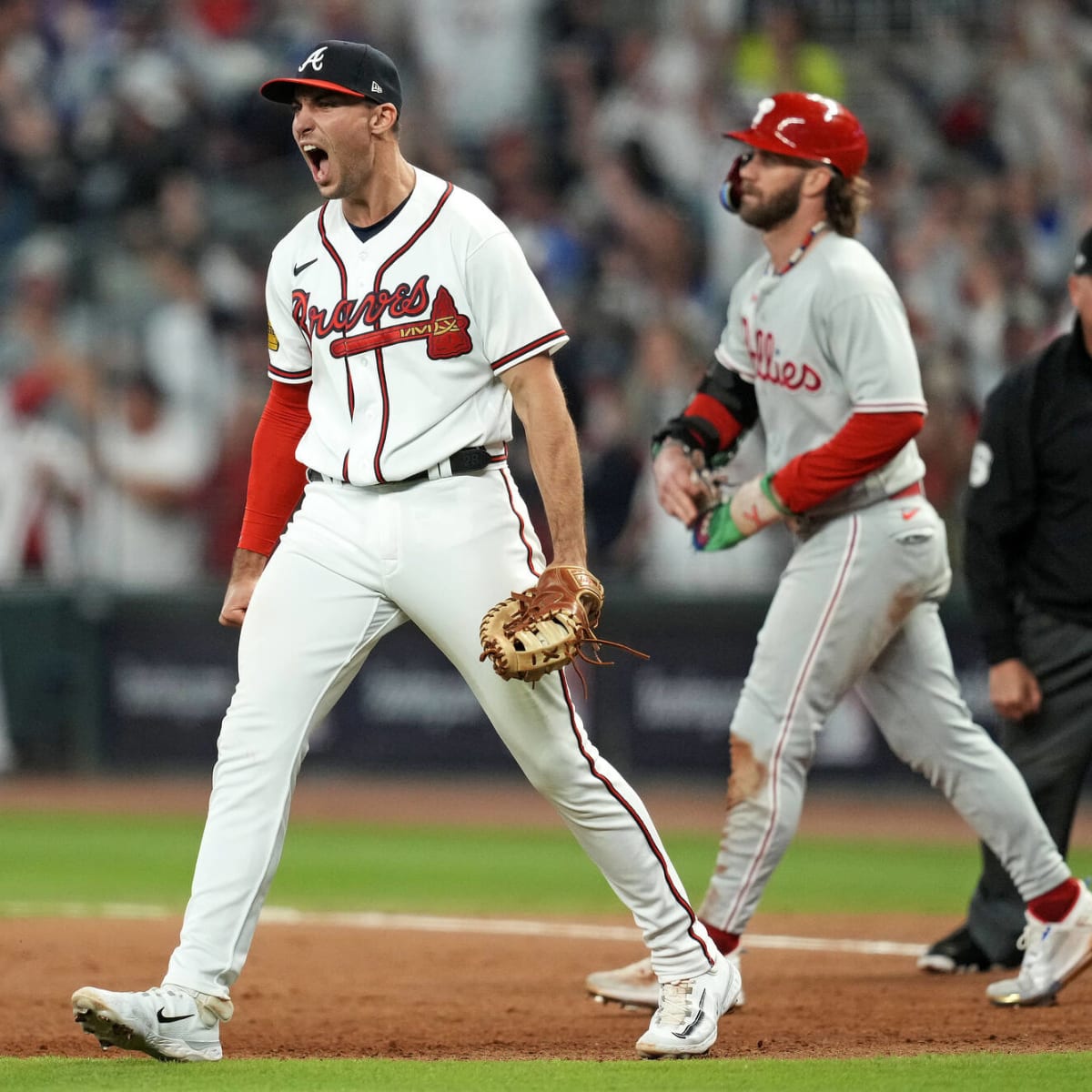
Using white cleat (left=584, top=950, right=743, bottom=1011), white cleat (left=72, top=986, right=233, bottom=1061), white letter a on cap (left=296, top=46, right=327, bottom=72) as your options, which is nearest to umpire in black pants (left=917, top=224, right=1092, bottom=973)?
white cleat (left=584, top=950, right=743, bottom=1011)

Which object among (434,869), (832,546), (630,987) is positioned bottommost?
(434,869)

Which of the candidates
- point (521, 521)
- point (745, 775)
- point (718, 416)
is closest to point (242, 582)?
point (521, 521)

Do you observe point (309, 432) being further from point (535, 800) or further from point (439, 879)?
point (535, 800)

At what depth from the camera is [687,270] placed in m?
13.3

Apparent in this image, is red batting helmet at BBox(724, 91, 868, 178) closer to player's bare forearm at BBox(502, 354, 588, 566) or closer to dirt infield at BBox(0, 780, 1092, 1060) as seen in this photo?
player's bare forearm at BBox(502, 354, 588, 566)

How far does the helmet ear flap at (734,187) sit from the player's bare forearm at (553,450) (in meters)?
1.40

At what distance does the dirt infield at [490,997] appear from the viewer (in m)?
4.54

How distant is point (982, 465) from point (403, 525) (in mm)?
2236

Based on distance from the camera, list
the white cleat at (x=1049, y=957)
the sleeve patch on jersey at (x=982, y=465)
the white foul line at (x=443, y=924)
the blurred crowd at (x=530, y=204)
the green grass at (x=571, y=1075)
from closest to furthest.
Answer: the green grass at (x=571, y=1075)
the white cleat at (x=1049, y=957)
the sleeve patch on jersey at (x=982, y=465)
the white foul line at (x=443, y=924)
the blurred crowd at (x=530, y=204)

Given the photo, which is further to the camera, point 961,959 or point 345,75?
point 961,959

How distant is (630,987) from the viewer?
16.6ft

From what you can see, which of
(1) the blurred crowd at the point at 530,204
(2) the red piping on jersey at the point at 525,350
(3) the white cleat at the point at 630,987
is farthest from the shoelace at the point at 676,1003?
(1) the blurred crowd at the point at 530,204

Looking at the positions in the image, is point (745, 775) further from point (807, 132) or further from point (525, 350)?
point (807, 132)

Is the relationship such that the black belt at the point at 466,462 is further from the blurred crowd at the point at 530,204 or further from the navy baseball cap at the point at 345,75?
the blurred crowd at the point at 530,204
